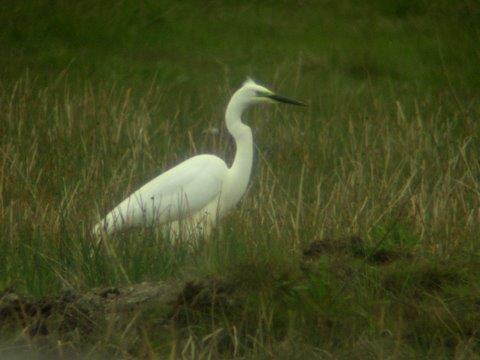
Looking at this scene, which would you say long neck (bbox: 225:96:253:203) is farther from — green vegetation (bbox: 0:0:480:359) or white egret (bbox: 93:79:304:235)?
green vegetation (bbox: 0:0:480:359)

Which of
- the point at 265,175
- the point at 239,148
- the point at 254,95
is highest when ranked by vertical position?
the point at 254,95

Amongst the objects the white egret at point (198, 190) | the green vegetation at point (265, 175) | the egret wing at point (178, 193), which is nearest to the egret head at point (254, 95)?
the white egret at point (198, 190)

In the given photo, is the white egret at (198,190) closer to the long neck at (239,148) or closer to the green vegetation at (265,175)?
the long neck at (239,148)

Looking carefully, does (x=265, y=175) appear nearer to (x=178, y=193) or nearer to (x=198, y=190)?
(x=198, y=190)

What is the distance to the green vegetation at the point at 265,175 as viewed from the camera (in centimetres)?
509

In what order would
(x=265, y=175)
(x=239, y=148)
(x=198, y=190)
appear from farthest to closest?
(x=265, y=175)
(x=239, y=148)
(x=198, y=190)

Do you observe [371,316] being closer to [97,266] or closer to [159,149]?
[97,266]

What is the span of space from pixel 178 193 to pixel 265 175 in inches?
57.4

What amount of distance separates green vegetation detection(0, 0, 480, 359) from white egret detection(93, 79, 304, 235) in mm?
201

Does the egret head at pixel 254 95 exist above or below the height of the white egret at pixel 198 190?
above

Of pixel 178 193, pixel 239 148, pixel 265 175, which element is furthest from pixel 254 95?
pixel 178 193

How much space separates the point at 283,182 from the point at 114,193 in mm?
1860

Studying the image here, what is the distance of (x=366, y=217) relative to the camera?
6.67m

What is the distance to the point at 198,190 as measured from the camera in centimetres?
800
